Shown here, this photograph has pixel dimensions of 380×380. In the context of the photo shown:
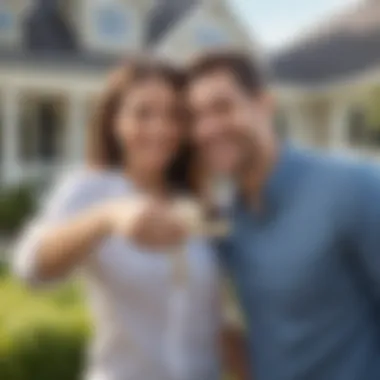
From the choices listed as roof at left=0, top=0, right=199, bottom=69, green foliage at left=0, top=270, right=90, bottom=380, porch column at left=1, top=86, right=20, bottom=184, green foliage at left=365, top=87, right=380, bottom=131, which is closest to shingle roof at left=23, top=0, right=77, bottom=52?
roof at left=0, top=0, right=199, bottom=69

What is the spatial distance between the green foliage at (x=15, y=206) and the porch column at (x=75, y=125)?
0.37 feet

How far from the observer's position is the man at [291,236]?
0.70m

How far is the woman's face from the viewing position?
2.60 feet

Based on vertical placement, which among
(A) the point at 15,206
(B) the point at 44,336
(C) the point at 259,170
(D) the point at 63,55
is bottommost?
(B) the point at 44,336

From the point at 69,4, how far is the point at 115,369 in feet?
5.11

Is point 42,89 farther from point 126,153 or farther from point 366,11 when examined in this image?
point 126,153

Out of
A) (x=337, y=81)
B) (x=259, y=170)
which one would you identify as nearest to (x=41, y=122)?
(x=337, y=81)

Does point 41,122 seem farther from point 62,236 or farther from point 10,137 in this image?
point 62,236

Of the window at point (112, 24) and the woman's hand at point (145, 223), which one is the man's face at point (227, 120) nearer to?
the woman's hand at point (145, 223)

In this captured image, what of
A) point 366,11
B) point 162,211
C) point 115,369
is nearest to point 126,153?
point 162,211

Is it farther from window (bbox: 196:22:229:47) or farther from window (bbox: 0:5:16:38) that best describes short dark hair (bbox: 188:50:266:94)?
window (bbox: 0:5:16:38)

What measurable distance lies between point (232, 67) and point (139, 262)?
0.21 metres

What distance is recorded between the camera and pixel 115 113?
0.80 meters

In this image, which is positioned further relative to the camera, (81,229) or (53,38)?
(53,38)
